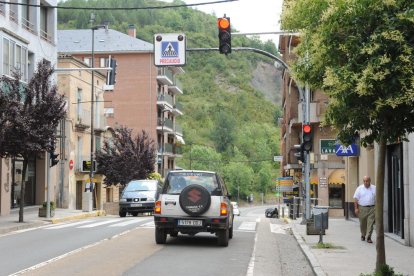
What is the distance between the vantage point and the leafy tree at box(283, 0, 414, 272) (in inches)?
295

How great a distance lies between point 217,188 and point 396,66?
809cm

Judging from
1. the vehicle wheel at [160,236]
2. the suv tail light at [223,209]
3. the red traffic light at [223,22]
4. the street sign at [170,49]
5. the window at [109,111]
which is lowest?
the vehicle wheel at [160,236]

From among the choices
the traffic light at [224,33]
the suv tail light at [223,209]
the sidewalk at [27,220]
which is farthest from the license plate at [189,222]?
the sidewalk at [27,220]

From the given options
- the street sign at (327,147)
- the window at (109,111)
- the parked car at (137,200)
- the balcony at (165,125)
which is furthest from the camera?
the balcony at (165,125)

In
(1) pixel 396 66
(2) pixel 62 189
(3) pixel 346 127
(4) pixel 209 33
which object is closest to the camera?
(1) pixel 396 66

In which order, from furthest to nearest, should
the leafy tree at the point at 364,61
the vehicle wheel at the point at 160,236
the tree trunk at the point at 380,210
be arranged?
the vehicle wheel at the point at 160,236
the tree trunk at the point at 380,210
the leafy tree at the point at 364,61

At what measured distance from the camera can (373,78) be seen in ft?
24.4

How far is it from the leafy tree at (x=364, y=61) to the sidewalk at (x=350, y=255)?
232 centimetres

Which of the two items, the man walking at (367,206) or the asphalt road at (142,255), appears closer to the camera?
the asphalt road at (142,255)

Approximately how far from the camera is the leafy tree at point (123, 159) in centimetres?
4850

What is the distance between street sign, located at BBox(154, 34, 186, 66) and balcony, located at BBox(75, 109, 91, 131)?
2706cm

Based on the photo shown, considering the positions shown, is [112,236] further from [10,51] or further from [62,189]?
[62,189]

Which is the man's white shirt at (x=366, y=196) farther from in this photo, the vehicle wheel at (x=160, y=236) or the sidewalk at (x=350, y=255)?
the vehicle wheel at (x=160, y=236)

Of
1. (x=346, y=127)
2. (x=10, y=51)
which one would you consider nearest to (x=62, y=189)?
(x=10, y=51)
